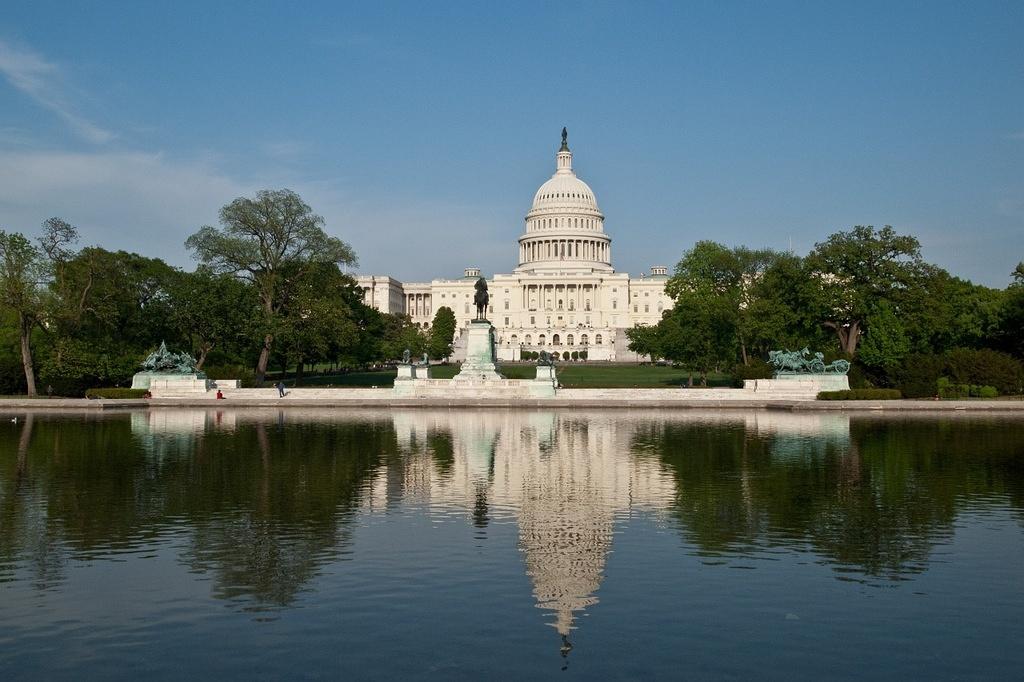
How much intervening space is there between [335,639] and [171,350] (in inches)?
2021

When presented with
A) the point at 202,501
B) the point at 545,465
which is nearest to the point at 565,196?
the point at 545,465

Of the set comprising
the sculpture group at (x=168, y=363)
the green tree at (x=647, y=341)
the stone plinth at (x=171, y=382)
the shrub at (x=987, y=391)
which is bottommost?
the shrub at (x=987, y=391)

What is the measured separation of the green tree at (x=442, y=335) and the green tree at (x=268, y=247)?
4571 centimetres

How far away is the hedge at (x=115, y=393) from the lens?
156ft

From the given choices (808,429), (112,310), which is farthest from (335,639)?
(112,310)

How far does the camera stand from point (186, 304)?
5559 centimetres

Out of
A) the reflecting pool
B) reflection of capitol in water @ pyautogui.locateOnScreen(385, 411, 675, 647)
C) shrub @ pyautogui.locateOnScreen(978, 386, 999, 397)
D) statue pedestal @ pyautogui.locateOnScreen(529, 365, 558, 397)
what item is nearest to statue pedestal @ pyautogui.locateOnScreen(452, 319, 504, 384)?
statue pedestal @ pyautogui.locateOnScreen(529, 365, 558, 397)

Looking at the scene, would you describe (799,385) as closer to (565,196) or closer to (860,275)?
(860,275)

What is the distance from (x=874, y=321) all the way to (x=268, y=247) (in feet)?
124

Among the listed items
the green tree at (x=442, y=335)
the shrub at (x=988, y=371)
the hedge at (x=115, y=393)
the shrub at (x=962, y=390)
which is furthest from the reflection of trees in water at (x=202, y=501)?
the green tree at (x=442, y=335)

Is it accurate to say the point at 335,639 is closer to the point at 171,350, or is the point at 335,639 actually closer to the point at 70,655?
the point at 70,655

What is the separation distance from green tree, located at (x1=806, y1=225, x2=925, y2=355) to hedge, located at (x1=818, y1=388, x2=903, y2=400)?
32.0 feet

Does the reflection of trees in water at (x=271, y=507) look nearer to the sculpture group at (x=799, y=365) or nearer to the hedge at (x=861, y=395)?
the hedge at (x=861, y=395)

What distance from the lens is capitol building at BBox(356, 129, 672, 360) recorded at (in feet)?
508
